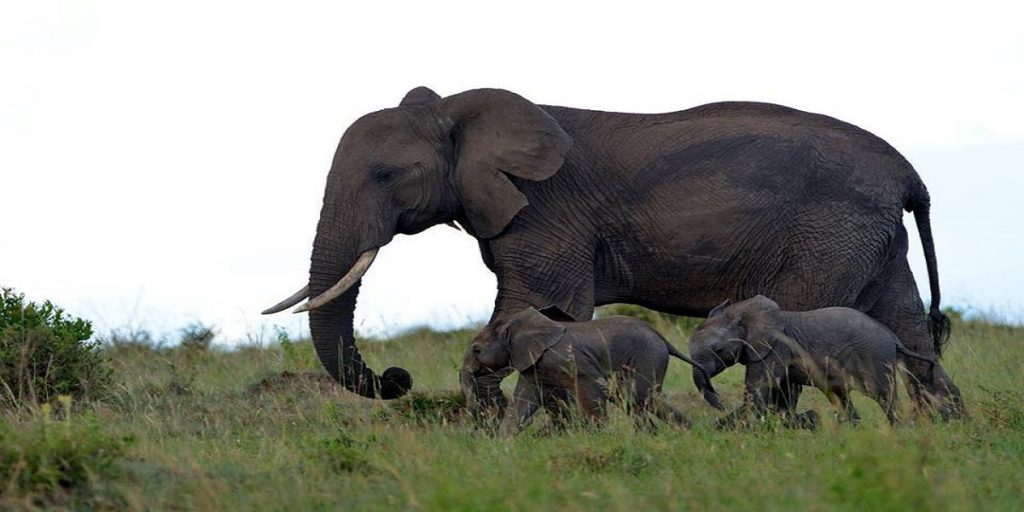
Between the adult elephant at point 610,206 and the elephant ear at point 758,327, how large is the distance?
1396 mm

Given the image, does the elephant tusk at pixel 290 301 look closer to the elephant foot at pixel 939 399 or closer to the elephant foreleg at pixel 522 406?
the elephant foreleg at pixel 522 406

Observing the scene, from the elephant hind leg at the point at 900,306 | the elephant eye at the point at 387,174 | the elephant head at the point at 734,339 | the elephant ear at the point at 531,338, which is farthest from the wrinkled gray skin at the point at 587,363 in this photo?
the elephant hind leg at the point at 900,306

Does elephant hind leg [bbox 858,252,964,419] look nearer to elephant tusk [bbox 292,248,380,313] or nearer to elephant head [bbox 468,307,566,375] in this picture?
elephant head [bbox 468,307,566,375]

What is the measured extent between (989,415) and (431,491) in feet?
16.3

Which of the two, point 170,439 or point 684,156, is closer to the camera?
point 170,439

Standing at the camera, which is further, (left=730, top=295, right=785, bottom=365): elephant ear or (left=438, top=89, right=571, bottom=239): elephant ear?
(left=438, top=89, right=571, bottom=239): elephant ear

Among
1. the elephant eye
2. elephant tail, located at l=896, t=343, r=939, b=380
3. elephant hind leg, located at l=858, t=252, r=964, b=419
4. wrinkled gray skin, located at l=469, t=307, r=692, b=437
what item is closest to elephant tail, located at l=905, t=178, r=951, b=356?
elephant hind leg, located at l=858, t=252, r=964, b=419

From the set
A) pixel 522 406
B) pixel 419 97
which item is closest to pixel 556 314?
A: pixel 522 406

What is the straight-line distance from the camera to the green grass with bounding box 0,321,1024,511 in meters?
7.52

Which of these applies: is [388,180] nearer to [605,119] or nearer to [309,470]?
[605,119]

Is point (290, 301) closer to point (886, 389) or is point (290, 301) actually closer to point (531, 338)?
point (531, 338)

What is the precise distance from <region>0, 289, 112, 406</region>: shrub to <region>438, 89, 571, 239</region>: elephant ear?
11.2 feet

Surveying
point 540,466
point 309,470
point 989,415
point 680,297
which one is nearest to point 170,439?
point 309,470

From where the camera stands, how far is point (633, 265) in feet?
40.0
